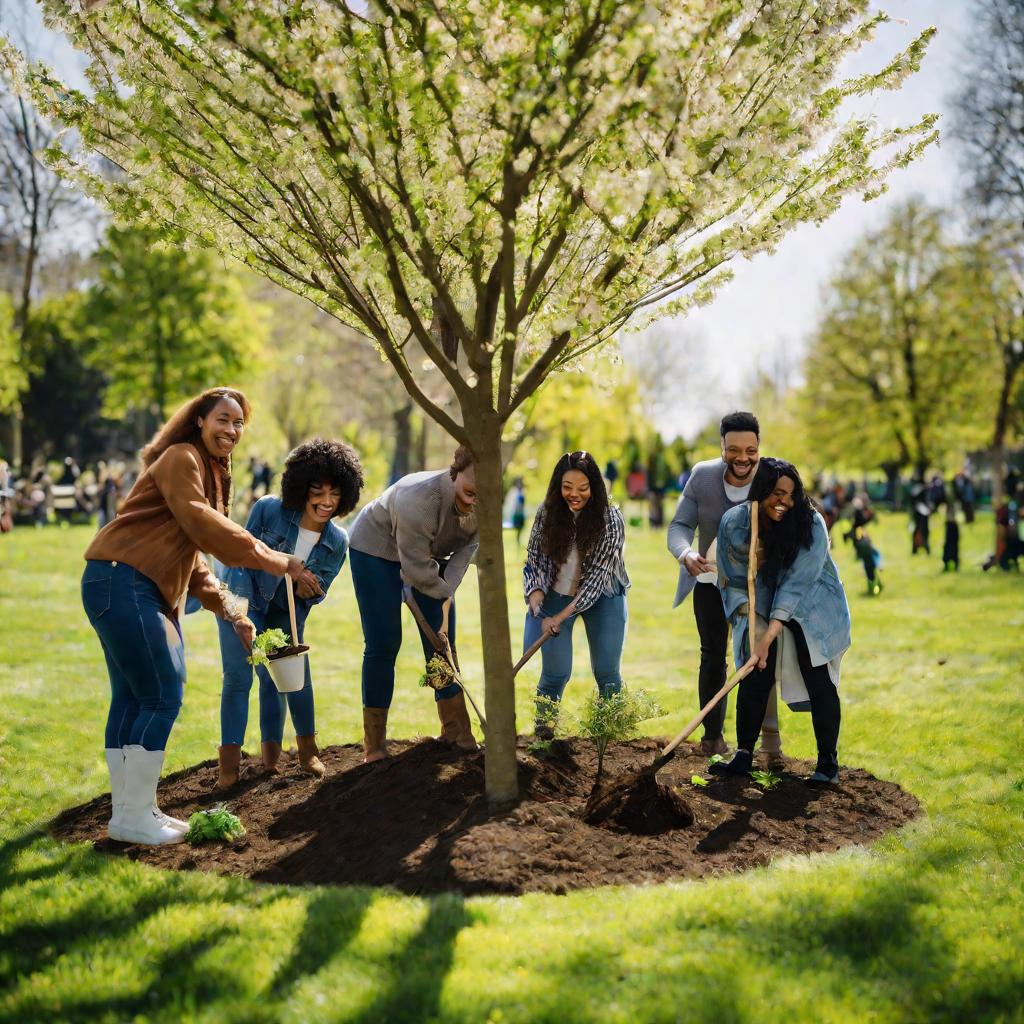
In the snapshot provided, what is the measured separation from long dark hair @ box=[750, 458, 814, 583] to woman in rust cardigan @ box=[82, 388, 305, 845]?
2.52m

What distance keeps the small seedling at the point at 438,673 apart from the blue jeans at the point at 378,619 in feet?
1.13

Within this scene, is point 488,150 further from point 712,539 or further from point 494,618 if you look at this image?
point 712,539

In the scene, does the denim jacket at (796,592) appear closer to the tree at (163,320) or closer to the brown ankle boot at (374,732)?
the brown ankle boot at (374,732)

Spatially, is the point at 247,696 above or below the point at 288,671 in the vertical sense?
below

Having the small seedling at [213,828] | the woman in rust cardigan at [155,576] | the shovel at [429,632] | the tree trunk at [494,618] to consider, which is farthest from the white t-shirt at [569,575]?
the small seedling at [213,828]

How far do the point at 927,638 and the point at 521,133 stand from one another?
9.01 metres

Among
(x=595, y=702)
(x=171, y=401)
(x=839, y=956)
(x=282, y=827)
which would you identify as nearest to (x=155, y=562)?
(x=282, y=827)

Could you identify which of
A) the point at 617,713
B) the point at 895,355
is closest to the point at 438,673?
Result: the point at 617,713

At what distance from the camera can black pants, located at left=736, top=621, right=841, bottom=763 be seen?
5.78 metres

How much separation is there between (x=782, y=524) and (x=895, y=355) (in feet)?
132

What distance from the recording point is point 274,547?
234 inches

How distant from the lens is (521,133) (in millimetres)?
4059

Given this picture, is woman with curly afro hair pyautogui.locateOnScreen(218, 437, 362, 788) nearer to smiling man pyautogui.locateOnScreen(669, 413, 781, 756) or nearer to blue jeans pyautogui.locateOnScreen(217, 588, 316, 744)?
blue jeans pyautogui.locateOnScreen(217, 588, 316, 744)

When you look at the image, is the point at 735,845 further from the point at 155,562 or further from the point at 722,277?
the point at 155,562
